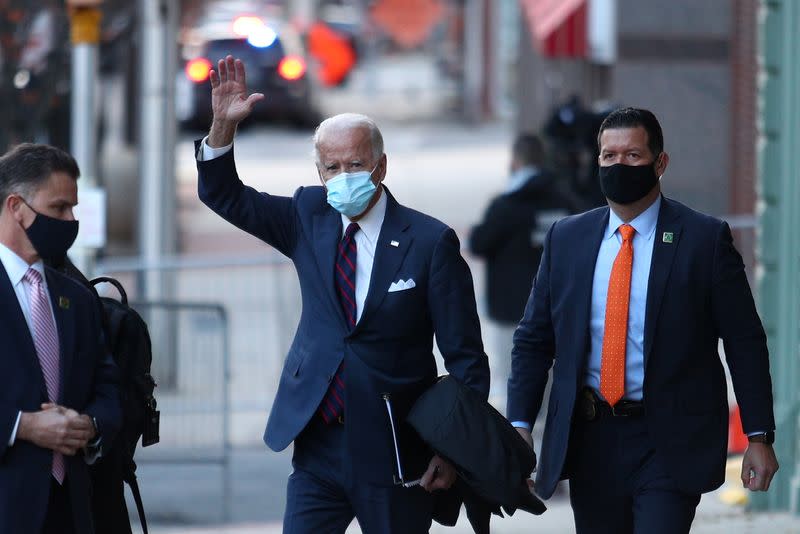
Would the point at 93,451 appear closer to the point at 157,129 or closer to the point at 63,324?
the point at 63,324

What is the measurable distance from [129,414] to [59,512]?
0.37m

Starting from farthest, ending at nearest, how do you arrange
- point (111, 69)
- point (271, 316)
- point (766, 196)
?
point (111, 69), point (271, 316), point (766, 196)

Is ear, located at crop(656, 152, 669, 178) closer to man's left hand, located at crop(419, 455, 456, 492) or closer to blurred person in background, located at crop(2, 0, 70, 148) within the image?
man's left hand, located at crop(419, 455, 456, 492)

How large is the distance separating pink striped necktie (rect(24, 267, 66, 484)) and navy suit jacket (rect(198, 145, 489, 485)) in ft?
2.49

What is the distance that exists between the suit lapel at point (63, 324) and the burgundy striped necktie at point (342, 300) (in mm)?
896

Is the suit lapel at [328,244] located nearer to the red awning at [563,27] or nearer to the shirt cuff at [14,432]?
the shirt cuff at [14,432]

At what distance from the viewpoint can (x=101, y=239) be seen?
27.8 ft

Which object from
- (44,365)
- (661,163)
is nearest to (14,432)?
(44,365)

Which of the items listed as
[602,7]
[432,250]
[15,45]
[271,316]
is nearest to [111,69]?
[15,45]

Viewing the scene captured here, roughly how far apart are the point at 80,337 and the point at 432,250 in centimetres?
117

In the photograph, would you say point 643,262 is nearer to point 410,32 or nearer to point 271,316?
point 271,316

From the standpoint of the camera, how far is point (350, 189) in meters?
5.02

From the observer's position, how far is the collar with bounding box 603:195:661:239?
5.16 m

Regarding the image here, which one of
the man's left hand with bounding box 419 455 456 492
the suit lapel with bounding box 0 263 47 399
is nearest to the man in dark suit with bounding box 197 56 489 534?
the man's left hand with bounding box 419 455 456 492
